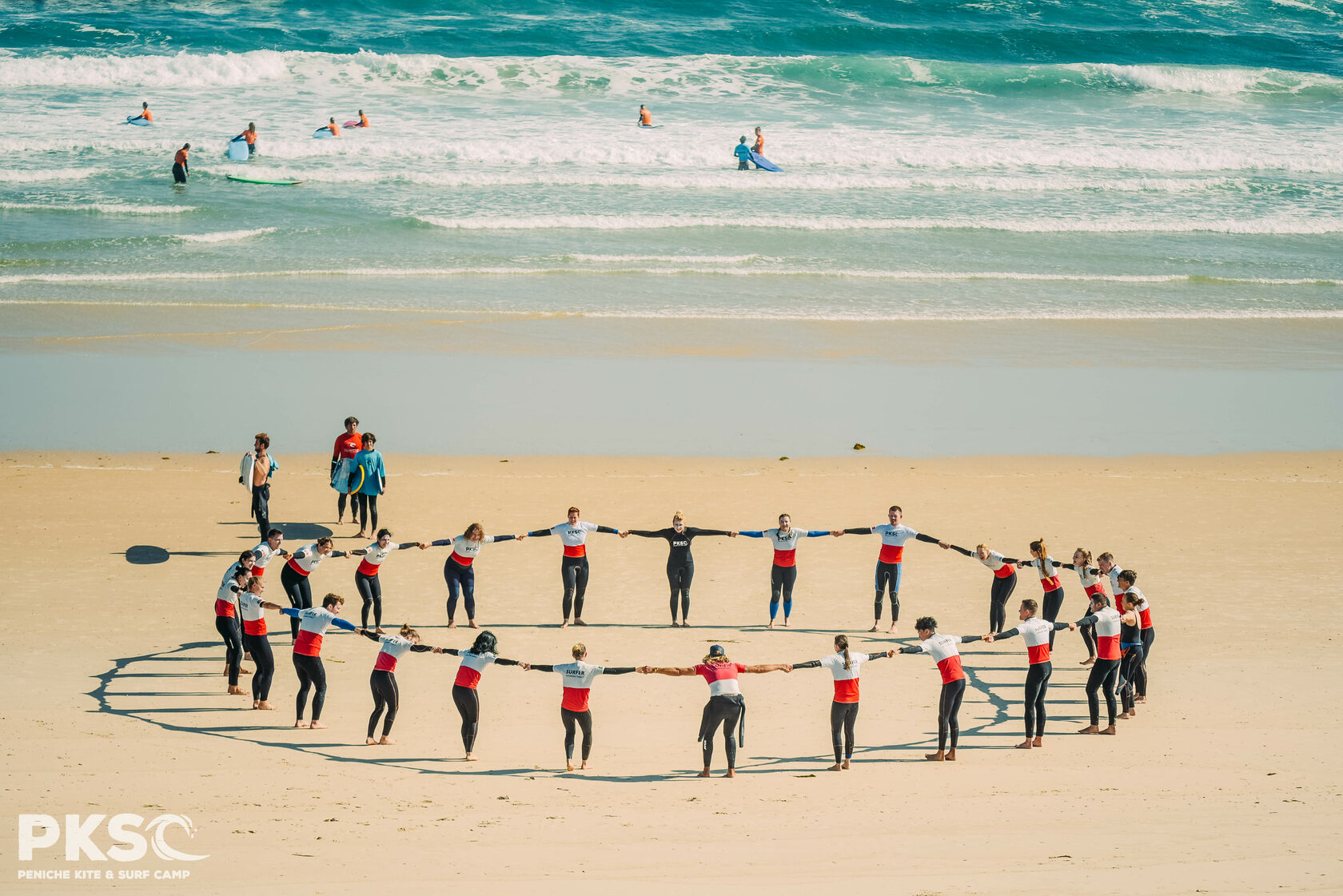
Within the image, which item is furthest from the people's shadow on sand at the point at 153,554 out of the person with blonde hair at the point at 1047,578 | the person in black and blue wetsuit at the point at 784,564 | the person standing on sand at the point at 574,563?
the person with blonde hair at the point at 1047,578

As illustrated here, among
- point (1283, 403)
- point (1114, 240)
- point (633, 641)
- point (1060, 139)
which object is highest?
point (1060, 139)

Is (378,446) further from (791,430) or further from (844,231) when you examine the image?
(844,231)

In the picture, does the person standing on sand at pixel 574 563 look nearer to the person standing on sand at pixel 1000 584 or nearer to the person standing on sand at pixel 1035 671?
the person standing on sand at pixel 1000 584

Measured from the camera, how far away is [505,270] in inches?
1164

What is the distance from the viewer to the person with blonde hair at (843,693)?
37.0ft

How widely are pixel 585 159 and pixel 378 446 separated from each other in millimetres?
20175

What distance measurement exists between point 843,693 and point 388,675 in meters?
4.30

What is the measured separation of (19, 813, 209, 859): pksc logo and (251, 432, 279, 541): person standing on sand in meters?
7.30

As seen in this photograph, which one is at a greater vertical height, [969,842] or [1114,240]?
[1114,240]

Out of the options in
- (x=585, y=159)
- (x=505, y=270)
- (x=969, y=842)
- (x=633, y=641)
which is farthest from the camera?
(x=585, y=159)

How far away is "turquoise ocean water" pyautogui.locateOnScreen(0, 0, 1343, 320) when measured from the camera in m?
29.2

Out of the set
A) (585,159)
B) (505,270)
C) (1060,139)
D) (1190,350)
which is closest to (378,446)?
(505,270)

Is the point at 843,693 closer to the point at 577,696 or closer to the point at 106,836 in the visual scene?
the point at 577,696

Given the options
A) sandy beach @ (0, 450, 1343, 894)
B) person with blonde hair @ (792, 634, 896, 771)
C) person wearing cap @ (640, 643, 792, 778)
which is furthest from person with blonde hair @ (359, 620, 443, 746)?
person with blonde hair @ (792, 634, 896, 771)
